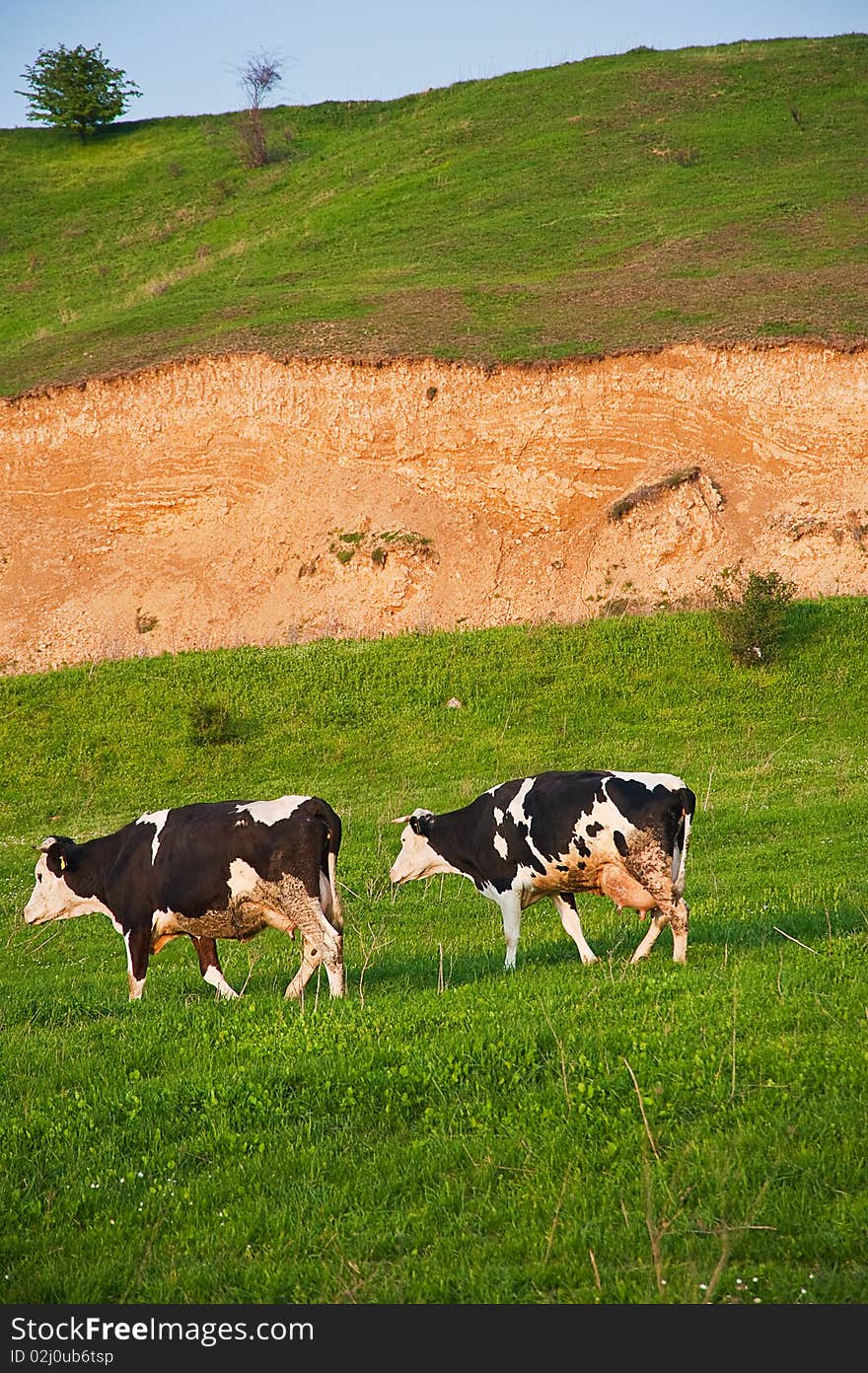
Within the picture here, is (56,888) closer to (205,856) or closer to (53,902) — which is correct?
(53,902)

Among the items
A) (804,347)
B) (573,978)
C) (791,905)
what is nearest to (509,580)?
(804,347)

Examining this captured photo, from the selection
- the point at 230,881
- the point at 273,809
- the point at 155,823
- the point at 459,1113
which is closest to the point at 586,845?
the point at 273,809

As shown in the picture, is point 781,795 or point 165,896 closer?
point 165,896

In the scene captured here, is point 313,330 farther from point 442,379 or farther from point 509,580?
point 509,580

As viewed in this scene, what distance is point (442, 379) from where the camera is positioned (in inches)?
1818

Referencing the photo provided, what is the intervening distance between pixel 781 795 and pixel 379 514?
25235mm

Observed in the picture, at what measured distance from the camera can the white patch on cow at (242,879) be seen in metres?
11.9

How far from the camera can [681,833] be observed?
12250mm

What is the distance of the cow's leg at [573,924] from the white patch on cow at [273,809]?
297 centimetres

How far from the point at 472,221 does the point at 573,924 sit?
5617cm

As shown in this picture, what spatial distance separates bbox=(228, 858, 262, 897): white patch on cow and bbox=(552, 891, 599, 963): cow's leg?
3.22 meters

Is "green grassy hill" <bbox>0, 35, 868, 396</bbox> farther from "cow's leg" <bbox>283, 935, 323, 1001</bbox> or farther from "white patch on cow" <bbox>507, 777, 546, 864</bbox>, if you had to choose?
"cow's leg" <bbox>283, 935, 323, 1001</bbox>

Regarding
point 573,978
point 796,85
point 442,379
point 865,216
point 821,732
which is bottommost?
point 821,732

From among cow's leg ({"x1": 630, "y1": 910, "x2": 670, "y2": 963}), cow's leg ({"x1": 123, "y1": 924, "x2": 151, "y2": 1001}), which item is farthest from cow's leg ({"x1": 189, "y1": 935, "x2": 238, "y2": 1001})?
cow's leg ({"x1": 630, "y1": 910, "x2": 670, "y2": 963})
